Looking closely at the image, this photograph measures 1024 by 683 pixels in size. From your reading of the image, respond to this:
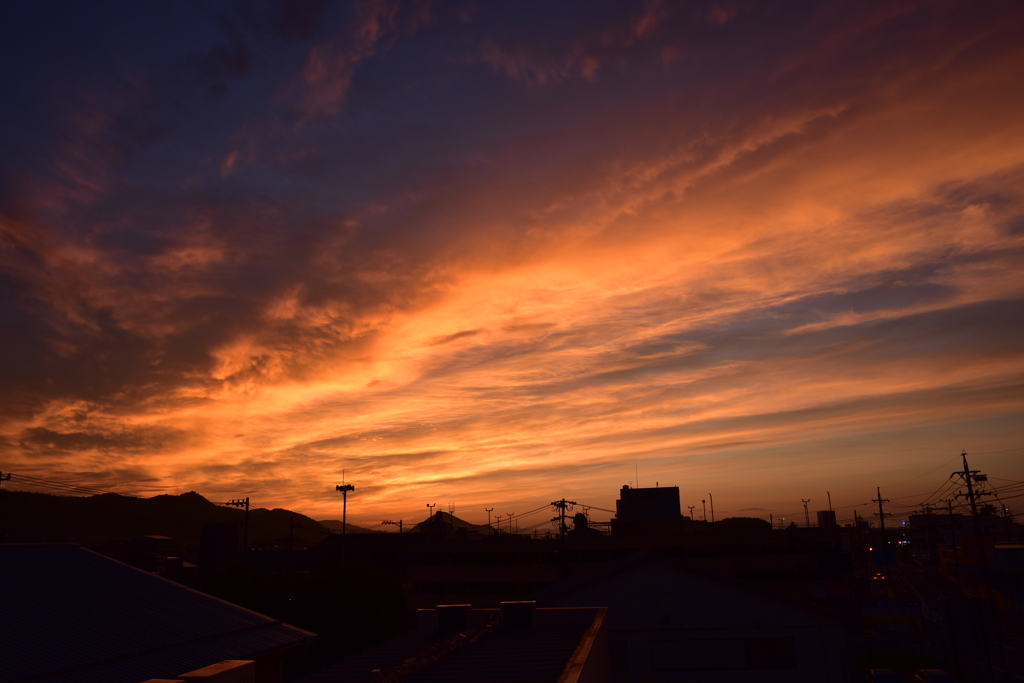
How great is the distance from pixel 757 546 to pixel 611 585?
6012cm

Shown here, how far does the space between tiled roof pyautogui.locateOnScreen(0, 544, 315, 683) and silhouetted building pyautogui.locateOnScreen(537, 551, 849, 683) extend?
1578 centimetres

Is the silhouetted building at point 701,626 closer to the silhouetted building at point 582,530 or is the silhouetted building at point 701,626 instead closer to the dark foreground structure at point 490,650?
the dark foreground structure at point 490,650

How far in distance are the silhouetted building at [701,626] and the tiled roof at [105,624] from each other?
15780 millimetres

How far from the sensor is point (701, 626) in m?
33.6

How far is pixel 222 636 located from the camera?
84.4 feet

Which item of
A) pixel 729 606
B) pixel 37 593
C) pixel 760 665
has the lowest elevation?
A: pixel 760 665

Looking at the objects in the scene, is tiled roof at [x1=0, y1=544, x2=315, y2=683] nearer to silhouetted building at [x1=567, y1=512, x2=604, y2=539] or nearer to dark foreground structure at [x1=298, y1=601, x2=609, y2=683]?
dark foreground structure at [x1=298, y1=601, x2=609, y2=683]

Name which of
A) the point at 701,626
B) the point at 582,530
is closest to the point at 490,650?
the point at 701,626

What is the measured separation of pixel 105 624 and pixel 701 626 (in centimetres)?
2702

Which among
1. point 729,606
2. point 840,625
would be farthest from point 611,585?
point 840,625

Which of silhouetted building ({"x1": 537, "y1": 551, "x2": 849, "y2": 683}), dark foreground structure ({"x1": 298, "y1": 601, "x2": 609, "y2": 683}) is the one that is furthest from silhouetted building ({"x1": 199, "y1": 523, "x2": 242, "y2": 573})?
dark foreground structure ({"x1": 298, "y1": 601, "x2": 609, "y2": 683})

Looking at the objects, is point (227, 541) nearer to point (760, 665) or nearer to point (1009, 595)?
point (760, 665)

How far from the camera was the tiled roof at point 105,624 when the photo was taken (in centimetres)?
1930

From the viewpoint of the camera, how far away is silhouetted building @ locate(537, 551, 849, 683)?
32500 mm
